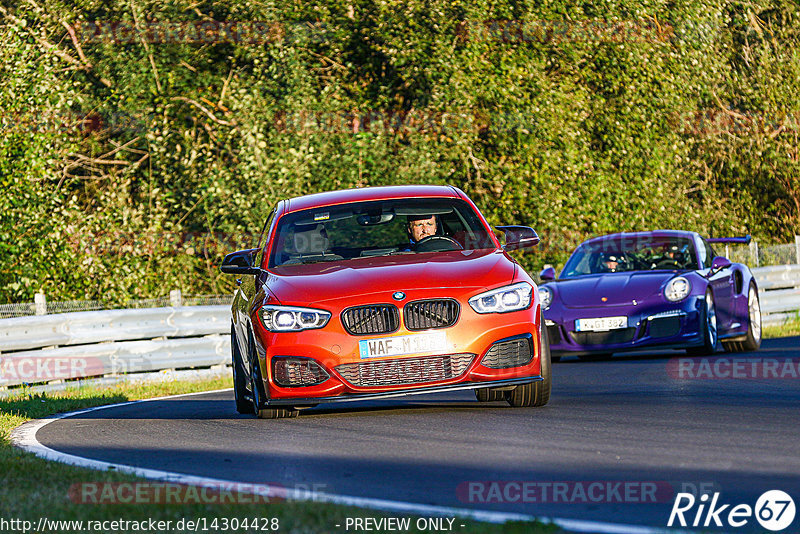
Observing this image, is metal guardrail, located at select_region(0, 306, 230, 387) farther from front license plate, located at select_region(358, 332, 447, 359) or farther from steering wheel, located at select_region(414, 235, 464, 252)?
front license plate, located at select_region(358, 332, 447, 359)

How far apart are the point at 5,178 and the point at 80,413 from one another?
9654 millimetres

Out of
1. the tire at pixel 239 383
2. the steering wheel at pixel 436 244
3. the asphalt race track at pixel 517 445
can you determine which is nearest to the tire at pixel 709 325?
the asphalt race track at pixel 517 445

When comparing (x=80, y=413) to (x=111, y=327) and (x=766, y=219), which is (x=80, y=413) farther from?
(x=766, y=219)

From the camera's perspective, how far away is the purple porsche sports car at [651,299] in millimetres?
14430

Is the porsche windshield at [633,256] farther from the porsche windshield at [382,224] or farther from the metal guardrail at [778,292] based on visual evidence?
the metal guardrail at [778,292]

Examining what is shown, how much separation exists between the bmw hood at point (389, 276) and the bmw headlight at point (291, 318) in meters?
0.07

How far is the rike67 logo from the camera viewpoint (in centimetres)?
496

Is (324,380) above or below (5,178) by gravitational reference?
below

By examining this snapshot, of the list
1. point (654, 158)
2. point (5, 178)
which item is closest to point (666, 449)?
point (5, 178)

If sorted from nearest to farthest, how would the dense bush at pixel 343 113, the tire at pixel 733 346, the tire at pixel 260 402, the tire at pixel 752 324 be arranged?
1. the tire at pixel 260 402
2. the tire at pixel 752 324
3. the tire at pixel 733 346
4. the dense bush at pixel 343 113

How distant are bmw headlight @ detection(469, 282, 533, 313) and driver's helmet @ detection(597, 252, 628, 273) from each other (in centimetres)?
713

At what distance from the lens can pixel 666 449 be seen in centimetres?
698

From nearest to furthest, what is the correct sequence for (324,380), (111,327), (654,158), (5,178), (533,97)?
(324,380) → (111,327) → (5,178) → (533,97) → (654,158)

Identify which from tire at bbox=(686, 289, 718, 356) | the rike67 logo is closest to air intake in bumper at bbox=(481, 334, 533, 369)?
the rike67 logo
